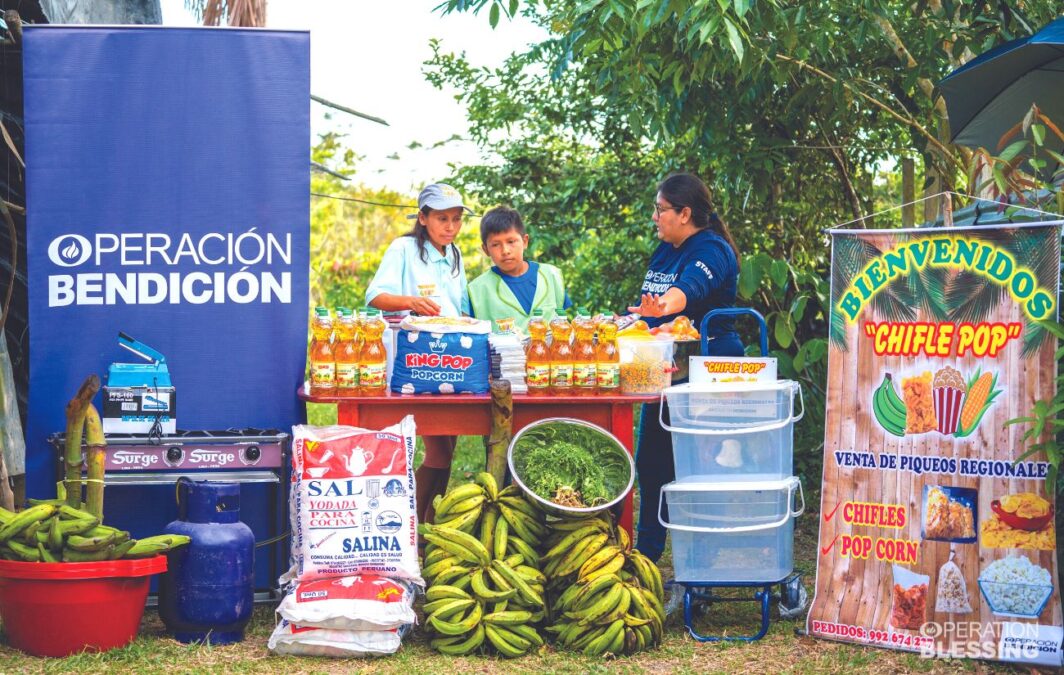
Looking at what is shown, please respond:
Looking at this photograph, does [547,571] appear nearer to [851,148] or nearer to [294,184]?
[294,184]

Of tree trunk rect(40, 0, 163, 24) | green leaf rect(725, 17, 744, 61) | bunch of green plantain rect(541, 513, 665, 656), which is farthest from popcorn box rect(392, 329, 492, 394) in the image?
tree trunk rect(40, 0, 163, 24)

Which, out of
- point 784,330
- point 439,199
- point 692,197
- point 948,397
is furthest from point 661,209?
point 784,330

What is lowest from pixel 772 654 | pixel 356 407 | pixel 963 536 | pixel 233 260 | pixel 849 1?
Result: pixel 772 654

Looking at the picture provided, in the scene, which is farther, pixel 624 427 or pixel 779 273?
pixel 779 273

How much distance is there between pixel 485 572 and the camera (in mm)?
4570

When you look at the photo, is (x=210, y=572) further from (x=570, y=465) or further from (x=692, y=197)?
(x=692, y=197)

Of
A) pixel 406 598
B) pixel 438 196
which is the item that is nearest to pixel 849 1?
pixel 438 196

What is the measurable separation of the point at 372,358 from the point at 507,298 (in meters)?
1.10

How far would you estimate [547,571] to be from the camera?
15.4ft

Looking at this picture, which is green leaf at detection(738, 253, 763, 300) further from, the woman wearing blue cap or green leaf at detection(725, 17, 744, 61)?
green leaf at detection(725, 17, 744, 61)

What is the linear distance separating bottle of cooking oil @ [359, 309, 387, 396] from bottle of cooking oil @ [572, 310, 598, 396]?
0.82m

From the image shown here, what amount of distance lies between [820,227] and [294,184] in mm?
4587

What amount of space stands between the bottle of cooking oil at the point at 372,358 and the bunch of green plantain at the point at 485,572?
1.86ft

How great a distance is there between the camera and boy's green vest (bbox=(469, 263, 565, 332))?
5.78 metres
